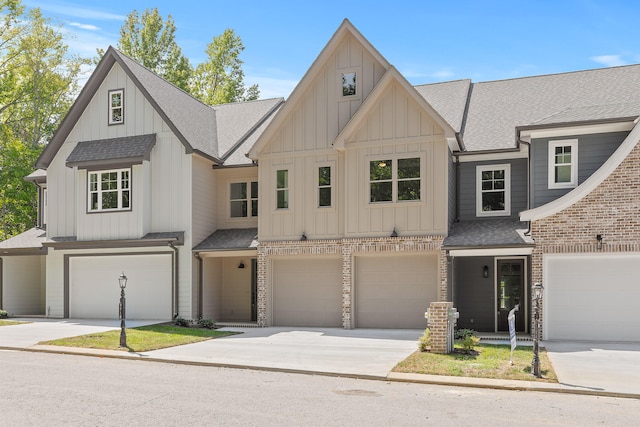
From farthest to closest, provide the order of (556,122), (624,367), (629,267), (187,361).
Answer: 1. (556,122)
2. (629,267)
3. (187,361)
4. (624,367)

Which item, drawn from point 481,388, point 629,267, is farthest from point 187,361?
point 629,267

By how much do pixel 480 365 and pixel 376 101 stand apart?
33.3 feet

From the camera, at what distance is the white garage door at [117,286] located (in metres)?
22.6

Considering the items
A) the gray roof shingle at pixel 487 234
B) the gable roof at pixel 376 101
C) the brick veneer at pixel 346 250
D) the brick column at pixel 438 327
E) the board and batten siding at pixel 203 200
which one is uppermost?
the gable roof at pixel 376 101

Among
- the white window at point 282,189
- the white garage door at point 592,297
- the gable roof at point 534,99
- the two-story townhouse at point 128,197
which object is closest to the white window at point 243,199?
the two-story townhouse at point 128,197

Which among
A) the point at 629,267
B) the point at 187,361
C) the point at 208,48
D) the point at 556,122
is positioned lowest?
the point at 187,361

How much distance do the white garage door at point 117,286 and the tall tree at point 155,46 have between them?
857 inches

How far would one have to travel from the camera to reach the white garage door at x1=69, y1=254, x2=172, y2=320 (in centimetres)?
2262

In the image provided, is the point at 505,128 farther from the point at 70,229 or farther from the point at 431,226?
the point at 70,229

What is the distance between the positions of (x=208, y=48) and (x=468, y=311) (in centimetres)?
3135

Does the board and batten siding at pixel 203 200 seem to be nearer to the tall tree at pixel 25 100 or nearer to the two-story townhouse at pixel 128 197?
the two-story townhouse at pixel 128 197

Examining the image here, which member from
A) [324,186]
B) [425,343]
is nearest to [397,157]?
[324,186]

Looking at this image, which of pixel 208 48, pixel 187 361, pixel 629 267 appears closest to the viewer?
pixel 187 361

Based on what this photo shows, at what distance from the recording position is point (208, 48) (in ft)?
146
